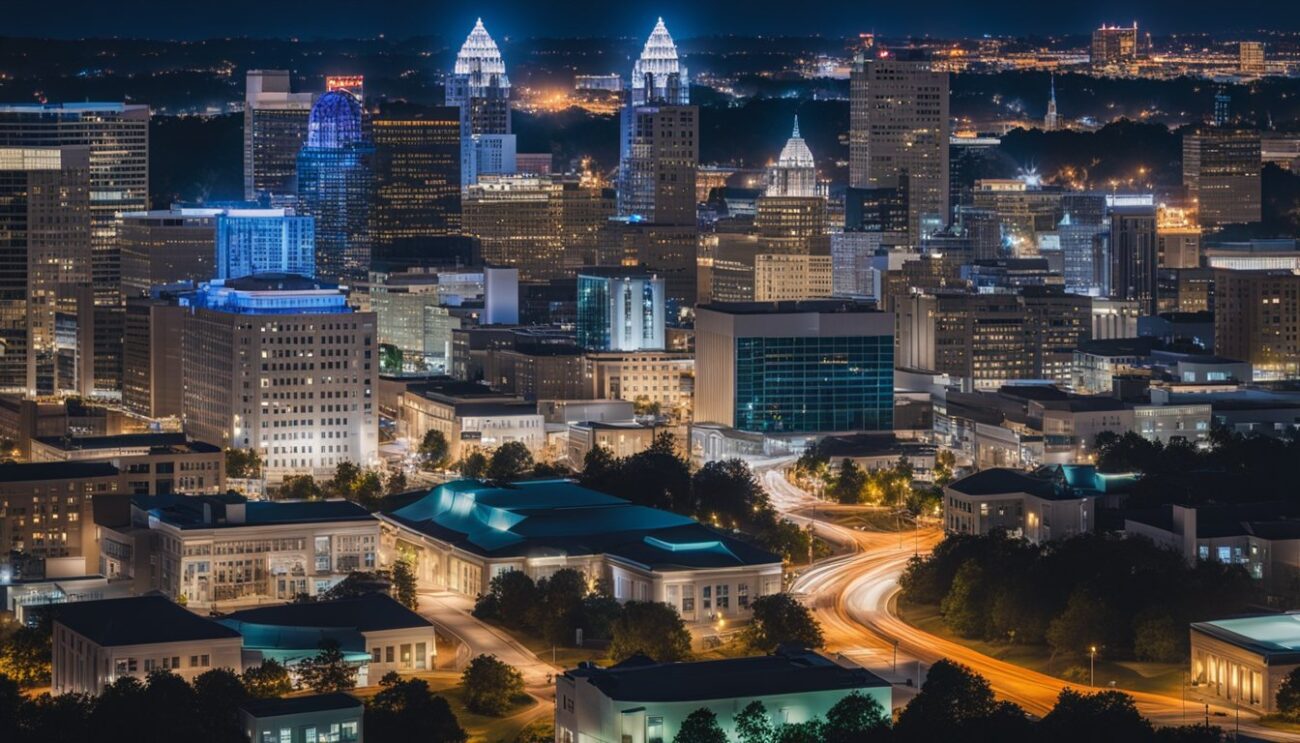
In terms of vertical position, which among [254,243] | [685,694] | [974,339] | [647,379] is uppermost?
[254,243]

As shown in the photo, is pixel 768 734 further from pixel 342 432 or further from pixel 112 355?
pixel 112 355

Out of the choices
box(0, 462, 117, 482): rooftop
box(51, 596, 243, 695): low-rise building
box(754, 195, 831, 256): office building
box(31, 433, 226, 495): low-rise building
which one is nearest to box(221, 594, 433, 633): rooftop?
box(51, 596, 243, 695): low-rise building

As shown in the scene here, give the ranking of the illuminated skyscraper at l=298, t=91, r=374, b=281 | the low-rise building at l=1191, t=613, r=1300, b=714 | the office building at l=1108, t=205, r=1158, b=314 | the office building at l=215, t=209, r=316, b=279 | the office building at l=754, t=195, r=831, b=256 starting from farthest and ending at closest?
A: the illuminated skyscraper at l=298, t=91, r=374, b=281 < the office building at l=754, t=195, r=831, b=256 < the office building at l=1108, t=205, r=1158, b=314 < the office building at l=215, t=209, r=316, b=279 < the low-rise building at l=1191, t=613, r=1300, b=714

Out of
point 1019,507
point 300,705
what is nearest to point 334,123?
point 1019,507

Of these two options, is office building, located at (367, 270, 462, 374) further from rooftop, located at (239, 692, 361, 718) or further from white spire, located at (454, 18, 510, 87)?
rooftop, located at (239, 692, 361, 718)

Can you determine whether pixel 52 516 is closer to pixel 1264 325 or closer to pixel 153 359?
pixel 153 359

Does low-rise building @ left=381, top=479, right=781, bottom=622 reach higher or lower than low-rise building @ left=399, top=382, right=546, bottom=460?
lower

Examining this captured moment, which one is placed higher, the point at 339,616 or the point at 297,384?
the point at 297,384
